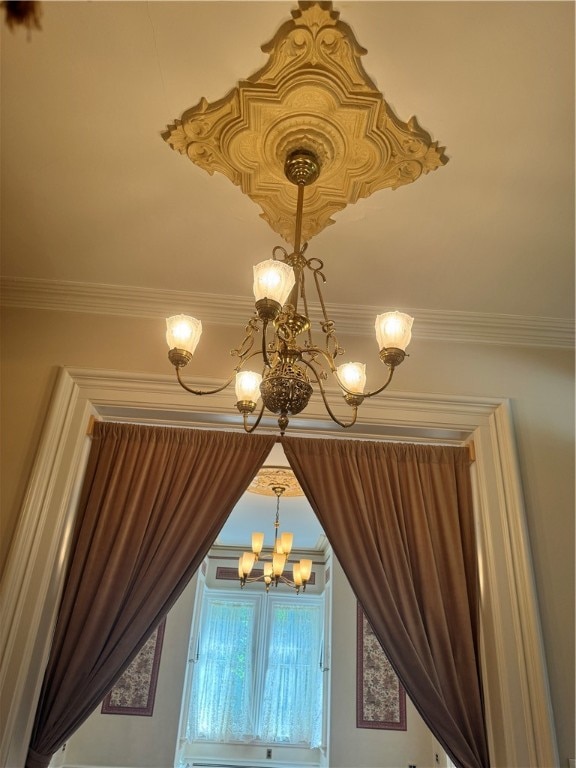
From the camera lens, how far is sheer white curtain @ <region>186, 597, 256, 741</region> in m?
7.16

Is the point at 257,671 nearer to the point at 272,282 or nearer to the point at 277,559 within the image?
the point at 277,559

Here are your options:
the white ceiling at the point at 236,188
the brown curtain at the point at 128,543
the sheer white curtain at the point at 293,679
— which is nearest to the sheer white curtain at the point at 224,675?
the sheer white curtain at the point at 293,679

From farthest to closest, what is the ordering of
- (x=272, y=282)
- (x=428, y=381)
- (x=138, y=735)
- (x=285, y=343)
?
(x=138, y=735) < (x=428, y=381) < (x=285, y=343) < (x=272, y=282)

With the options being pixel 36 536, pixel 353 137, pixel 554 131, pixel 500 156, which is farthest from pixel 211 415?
pixel 554 131

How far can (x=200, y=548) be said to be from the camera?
8.43 ft

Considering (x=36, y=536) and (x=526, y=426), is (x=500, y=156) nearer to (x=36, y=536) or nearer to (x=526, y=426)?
(x=526, y=426)

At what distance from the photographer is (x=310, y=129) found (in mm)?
1884

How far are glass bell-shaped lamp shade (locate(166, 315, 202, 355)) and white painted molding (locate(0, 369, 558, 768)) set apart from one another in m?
1.00

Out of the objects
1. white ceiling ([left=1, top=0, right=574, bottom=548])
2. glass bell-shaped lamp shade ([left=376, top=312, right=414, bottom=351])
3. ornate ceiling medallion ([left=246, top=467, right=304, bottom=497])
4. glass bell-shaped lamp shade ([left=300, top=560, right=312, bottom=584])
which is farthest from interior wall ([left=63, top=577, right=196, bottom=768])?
glass bell-shaped lamp shade ([left=376, top=312, right=414, bottom=351])

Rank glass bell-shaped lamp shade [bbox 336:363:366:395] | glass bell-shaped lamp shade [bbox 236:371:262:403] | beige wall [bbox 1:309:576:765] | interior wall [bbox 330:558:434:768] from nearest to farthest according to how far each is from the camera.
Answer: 1. glass bell-shaped lamp shade [bbox 336:363:366:395]
2. glass bell-shaped lamp shade [bbox 236:371:262:403]
3. beige wall [bbox 1:309:576:765]
4. interior wall [bbox 330:558:434:768]

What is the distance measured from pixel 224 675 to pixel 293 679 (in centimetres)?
92

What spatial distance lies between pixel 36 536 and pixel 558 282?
103 inches

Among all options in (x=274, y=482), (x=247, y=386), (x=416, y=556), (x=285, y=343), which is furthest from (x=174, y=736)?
(x=285, y=343)

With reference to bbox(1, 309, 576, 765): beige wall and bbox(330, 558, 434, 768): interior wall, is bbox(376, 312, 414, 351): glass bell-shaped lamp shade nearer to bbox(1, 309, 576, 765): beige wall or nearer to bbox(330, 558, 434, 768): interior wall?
bbox(1, 309, 576, 765): beige wall
